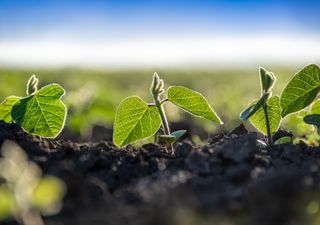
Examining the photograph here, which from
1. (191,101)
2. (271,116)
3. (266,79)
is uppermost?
(266,79)

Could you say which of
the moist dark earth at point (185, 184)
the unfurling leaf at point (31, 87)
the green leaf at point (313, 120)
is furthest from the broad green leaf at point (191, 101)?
the unfurling leaf at point (31, 87)

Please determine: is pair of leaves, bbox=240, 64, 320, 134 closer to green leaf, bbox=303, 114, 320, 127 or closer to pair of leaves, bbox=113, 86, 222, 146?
green leaf, bbox=303, 114, 320, 127

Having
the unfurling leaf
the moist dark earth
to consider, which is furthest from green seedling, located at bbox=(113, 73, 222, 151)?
the unfurling leaf

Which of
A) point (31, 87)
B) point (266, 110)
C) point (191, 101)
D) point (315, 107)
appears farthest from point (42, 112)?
point (315, 107)

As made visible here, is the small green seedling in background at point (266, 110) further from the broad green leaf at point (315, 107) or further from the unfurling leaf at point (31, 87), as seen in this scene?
the unfurling leaf at point (31, 87)

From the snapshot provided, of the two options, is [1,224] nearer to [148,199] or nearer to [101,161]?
[148,199]

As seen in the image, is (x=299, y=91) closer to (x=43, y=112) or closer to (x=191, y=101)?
(x=191, y=101)
